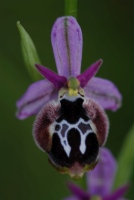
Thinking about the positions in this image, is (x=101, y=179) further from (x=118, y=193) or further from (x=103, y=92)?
(x=103, y=92)

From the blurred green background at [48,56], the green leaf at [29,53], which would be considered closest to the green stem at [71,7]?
the green leaf at [29,53]

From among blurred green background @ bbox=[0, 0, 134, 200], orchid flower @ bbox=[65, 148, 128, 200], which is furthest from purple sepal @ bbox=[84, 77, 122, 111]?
blurred green background @ bbox=[0, 0, 134, 200]

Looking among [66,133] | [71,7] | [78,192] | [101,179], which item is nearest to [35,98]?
[66,133]

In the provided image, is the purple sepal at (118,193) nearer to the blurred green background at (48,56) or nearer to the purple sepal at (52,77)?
the purple sepal at (52,77)

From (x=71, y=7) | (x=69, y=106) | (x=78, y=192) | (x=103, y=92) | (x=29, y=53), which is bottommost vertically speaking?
(x=78, y=192)

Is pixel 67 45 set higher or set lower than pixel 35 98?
Result: higher

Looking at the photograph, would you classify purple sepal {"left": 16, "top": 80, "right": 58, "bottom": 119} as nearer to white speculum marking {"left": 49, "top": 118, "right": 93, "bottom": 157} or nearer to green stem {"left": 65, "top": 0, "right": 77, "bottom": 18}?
white speculum marking {"left": 49, "top": 118, "right": 93, "bottom": 157}

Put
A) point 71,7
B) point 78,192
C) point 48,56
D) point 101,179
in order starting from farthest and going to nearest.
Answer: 1. point 48,56
2. point 101,179
3. point 78,192
4. point 71,7
